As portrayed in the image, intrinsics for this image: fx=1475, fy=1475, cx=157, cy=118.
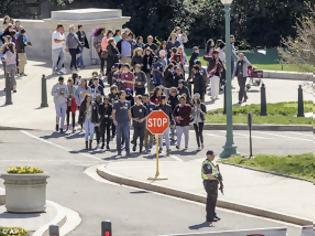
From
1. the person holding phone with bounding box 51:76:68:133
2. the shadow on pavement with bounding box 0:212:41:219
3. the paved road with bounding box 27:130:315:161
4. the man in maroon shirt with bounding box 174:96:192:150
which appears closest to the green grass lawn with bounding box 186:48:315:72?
the paved road with bounding box 27:130:315:161

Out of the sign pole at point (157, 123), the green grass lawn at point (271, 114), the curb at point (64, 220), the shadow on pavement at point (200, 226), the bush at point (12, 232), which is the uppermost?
the sign pole at point (157, 123)

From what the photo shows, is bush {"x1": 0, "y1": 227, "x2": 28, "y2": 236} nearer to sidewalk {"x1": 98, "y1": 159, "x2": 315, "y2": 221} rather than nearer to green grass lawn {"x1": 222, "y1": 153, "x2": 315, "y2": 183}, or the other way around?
sidewalk {"x1": 98, "y1": 159, "x2": 315, "y2": 221}

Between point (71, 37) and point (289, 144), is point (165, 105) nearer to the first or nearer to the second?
point (289, 144)

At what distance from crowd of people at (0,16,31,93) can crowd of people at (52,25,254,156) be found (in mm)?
992

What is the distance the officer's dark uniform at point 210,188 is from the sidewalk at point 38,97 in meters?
13.5

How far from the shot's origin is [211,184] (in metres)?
26.4

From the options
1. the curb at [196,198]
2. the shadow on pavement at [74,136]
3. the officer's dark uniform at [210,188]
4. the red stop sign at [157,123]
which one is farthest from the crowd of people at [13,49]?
the officer's dark uniform at [210,188]

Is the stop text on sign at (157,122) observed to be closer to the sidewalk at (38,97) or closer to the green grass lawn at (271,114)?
the green grass lawn at (271,114)

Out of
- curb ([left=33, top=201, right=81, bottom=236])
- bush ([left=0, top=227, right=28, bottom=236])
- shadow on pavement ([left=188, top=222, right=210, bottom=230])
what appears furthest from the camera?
shadow on pavement ([left=188, top=222, right=210, bottom=230])

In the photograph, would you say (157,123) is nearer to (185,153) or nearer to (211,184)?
(185,153)

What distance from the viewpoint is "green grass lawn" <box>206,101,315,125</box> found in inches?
1574

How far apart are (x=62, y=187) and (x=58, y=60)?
1538 centimetres

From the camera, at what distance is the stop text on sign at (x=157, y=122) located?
31875mm

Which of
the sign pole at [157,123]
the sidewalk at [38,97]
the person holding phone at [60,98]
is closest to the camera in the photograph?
the sign pole at [157,123]
